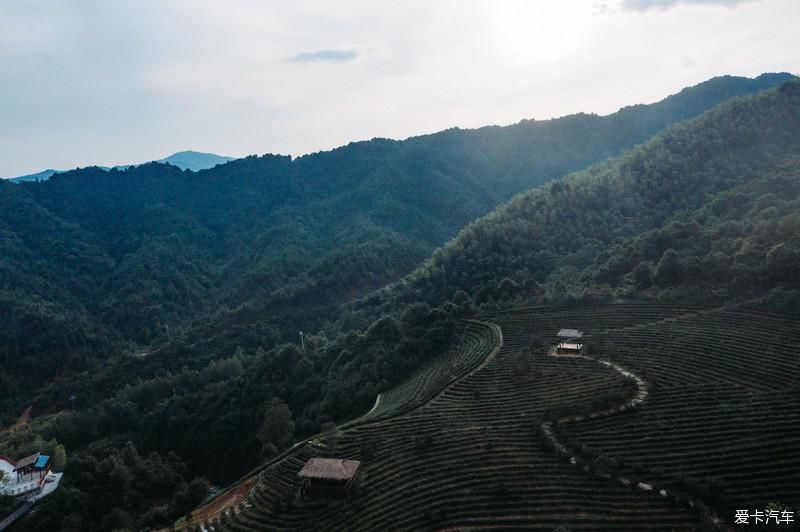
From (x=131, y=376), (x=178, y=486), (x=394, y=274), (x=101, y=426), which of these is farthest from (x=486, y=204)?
(x=178, y=486)

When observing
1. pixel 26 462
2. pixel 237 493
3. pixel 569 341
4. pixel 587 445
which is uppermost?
pixel 569 341

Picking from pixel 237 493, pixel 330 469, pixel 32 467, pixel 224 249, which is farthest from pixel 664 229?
pixel 224 249

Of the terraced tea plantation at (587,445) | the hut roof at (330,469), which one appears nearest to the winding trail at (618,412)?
the terraced tea plantation at (587,445)

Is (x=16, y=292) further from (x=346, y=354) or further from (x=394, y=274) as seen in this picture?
(x=346, y=354)

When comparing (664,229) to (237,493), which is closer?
(237,493)

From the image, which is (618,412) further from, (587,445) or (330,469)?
(330,469)
